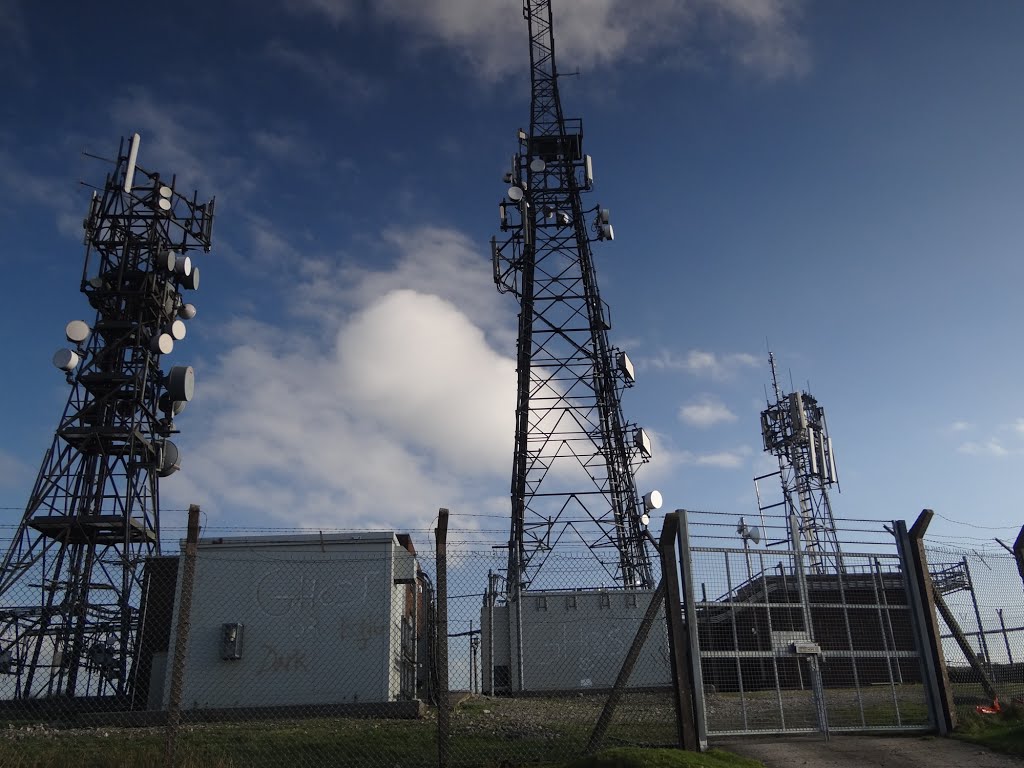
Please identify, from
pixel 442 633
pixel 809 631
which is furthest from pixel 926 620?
pixel 442 633

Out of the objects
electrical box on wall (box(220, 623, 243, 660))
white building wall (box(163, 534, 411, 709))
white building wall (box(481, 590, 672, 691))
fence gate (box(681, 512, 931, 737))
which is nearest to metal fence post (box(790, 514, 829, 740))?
fence gate (box(681, 512, 931, 737))

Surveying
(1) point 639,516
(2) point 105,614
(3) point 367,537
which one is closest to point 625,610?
(1) point 639,516

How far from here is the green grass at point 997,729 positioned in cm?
983

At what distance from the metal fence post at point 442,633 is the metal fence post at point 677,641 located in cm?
265

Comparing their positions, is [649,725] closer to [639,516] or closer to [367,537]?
[367,537]

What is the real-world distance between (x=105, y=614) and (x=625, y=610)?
575 inches

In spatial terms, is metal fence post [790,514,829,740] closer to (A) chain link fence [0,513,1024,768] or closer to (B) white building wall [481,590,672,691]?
(A) chain link fence [0,513,1024,768]

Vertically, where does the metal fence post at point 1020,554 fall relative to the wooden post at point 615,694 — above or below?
above

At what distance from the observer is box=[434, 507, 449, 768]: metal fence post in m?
8.75

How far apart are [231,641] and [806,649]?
12010 mm

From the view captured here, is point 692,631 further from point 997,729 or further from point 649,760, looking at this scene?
point 997,729

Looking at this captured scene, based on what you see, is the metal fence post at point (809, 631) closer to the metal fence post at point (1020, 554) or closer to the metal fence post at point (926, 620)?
the metal fence post at point (926, 620)

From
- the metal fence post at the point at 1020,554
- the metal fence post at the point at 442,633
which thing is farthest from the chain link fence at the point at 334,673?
the metal fence post at the point at 1020,554

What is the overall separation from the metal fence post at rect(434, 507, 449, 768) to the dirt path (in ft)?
10.9
